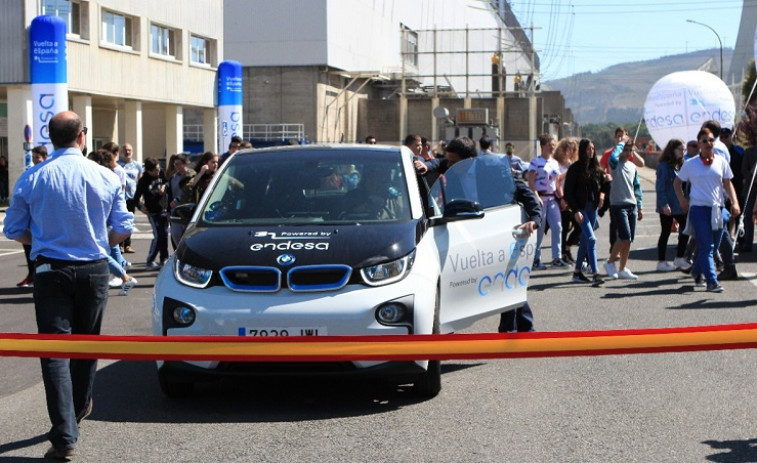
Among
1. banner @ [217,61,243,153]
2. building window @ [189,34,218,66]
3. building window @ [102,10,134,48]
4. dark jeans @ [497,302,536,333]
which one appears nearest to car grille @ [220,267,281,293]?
dark jeans @ [497,302,536,333]

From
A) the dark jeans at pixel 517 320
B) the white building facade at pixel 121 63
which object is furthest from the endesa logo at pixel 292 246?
the white building facade at pixel 121 63

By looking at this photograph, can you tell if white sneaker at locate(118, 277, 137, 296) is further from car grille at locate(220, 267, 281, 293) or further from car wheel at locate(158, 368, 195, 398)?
car grille at locate(220, 267, 281, 293)

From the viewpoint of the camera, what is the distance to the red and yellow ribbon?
5090 mm

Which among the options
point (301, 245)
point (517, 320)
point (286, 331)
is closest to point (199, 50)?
point (517, 320)

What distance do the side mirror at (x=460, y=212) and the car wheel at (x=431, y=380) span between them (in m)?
0.66

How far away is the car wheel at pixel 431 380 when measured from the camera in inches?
290

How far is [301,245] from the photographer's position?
23.5 feet

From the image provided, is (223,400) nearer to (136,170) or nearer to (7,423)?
(7,423)

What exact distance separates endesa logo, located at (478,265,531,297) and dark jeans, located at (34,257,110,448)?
297 cm

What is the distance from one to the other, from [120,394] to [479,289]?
2.62 meters

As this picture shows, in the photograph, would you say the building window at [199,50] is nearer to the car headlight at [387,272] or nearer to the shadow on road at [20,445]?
the car headlight at [387,272]

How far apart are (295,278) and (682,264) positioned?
9.80m

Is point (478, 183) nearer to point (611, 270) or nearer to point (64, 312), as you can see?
point (64, 312)

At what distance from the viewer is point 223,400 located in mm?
7547
